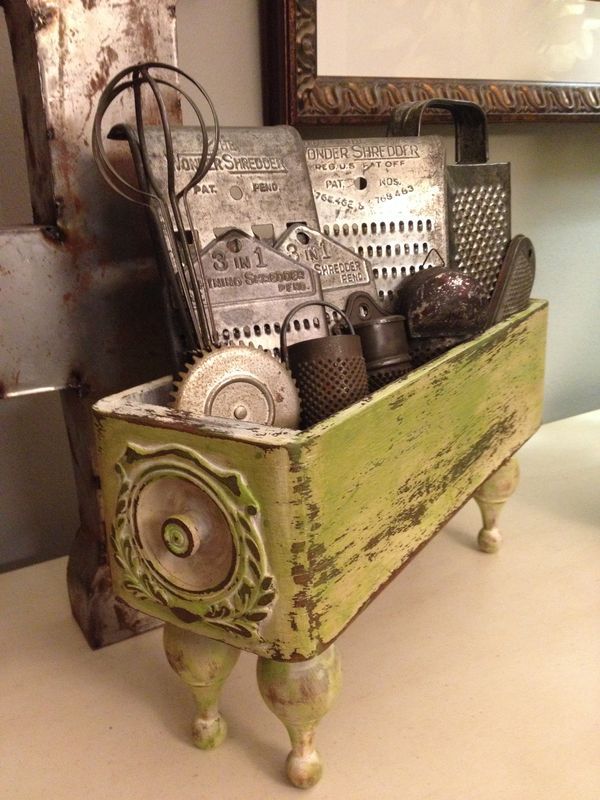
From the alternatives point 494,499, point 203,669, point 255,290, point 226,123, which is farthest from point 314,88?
point 203,669

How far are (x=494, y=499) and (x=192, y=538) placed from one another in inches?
17.4

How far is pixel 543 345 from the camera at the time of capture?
74 cm

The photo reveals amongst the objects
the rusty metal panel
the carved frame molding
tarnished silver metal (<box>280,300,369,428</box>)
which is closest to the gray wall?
the carved frame molding

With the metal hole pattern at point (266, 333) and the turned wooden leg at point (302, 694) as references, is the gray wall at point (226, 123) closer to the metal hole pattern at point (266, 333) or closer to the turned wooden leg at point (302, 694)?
the metal hole pattern at point (266, 333)

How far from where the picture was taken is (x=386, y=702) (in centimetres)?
56

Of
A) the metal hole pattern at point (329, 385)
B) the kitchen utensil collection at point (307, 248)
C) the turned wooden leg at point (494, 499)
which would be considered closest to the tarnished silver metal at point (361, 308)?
the kitchen utensil collection at point (307, 248)

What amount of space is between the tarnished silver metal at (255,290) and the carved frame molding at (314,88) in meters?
0.28

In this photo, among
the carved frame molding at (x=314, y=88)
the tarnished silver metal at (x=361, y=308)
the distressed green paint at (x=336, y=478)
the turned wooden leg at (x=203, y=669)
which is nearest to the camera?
the distressed green paint at (x=336, y=478)

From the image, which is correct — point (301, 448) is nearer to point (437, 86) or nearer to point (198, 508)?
point (198, 508)

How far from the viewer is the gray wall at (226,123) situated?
2.35 ft

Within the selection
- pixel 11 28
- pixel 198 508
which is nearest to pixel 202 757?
pixel 198 508

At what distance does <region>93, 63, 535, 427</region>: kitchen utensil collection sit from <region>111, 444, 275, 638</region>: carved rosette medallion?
57 millimetres

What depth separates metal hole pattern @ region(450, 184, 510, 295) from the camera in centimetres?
71

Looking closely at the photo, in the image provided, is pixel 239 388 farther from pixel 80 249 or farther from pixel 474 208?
pixel 474 208
